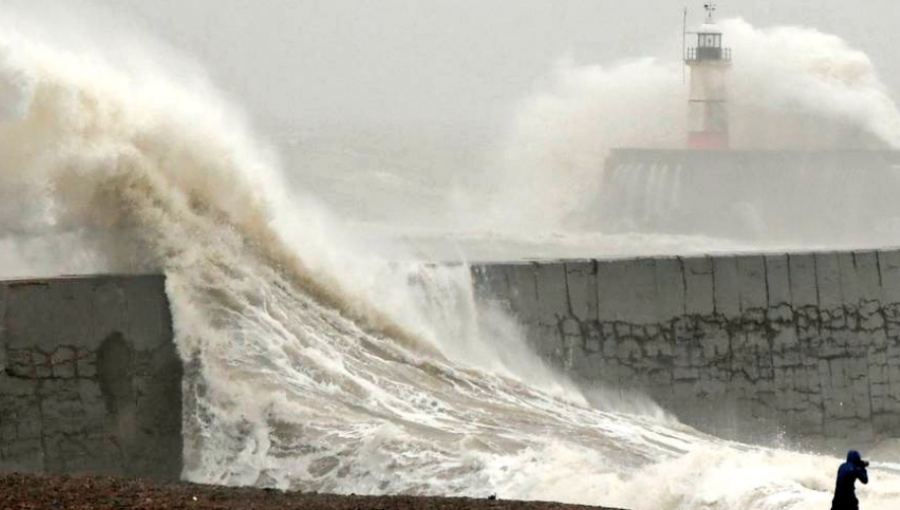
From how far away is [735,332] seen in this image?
13.4 metres

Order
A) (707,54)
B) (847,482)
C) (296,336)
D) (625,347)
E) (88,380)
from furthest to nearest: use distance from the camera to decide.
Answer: (707,54) < (625,347) < (296,336) < (88,380) < (847,482)

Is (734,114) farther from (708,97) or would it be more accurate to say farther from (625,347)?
(625,347)

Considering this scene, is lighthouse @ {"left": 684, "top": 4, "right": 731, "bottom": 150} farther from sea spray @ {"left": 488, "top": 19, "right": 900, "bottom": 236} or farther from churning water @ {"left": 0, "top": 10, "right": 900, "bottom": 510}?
churning water @ {"left": 0, "top": 10, "right": 900, "bottom": 510}

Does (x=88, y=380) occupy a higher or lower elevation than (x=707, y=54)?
lower

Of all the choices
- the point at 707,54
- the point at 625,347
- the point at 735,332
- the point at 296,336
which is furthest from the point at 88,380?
the point at 707,54

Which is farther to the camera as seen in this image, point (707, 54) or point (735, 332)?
point (707, 54)

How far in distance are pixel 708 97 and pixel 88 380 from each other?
96.7 ft

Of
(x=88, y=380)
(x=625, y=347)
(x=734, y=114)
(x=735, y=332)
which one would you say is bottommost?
(x=88, y=380)

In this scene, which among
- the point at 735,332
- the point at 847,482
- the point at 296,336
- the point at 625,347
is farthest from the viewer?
the point at 735,332

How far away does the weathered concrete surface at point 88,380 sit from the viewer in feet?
33.2

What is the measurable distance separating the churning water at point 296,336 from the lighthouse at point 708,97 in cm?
2564

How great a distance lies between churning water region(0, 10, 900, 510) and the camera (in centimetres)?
980

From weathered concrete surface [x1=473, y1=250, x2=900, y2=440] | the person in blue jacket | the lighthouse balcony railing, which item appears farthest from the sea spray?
the person in blue jacket

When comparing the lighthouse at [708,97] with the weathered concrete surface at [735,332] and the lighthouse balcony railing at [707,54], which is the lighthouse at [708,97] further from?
the weathered concrete surface at [735,332]
